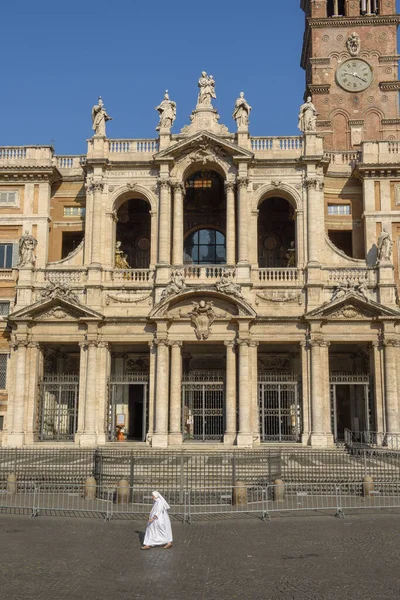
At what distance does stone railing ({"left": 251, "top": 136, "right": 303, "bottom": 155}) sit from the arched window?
19.6 feet

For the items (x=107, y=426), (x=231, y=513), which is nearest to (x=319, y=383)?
(x=107, y=426)

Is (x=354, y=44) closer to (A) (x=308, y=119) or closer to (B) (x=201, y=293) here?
(A) (x=308, y=119)

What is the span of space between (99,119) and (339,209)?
566 inches

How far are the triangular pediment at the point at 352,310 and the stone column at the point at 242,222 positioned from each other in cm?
452

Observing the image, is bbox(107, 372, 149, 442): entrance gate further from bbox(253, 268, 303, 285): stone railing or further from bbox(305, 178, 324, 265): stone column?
bbox(305, 178, 324, 265): stone column

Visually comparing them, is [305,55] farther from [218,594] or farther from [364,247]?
[218,594]

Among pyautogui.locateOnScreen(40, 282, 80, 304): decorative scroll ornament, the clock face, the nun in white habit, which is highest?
the clock face

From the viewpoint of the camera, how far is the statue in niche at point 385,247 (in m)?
33.9

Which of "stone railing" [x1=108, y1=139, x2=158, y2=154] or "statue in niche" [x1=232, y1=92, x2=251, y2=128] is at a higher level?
"statue in niche" [x1=232, y1=92, x2=251, y2=128]

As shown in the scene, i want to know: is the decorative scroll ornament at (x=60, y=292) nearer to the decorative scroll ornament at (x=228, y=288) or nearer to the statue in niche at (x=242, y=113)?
the decorative scroll ornament at (x=228, y=288)

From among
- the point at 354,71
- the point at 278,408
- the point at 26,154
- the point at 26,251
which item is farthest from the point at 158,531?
the point at 354,71

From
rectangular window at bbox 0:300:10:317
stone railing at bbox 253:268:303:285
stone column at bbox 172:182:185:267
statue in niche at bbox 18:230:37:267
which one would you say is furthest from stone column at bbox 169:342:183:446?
rectangular window at bbox 0:300:10:317

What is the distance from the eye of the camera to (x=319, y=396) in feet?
108

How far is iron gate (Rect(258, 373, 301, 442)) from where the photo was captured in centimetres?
3409
